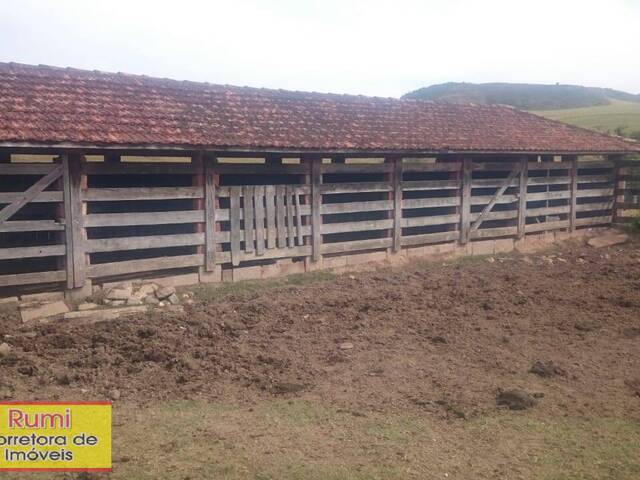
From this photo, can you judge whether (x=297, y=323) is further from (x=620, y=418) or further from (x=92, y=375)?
(x=620, y=418)

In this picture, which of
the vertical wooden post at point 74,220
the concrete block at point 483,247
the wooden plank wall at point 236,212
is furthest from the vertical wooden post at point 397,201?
the vertical wooden post at point 74,220

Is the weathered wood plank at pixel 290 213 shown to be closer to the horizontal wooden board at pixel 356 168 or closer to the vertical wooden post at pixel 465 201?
the horizontal wooden board at pixel 356 168

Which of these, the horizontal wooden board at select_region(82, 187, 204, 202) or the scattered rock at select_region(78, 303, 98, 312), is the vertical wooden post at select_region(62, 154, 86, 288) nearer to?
the horizontal wooden board at select_region(82, 187, 204, 202)

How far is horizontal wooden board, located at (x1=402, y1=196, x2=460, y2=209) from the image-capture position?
13.0m

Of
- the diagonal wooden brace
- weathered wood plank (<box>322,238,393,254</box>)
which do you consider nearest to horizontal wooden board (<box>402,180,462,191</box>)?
the diagonal wooden brace

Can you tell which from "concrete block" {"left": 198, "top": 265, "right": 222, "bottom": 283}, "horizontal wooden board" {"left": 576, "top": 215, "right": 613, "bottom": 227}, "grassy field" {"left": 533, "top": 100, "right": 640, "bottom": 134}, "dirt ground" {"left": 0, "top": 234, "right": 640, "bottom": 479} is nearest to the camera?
"dirt ground" {"left": 0, "top": 234, "right": 640, "bottom": 479}

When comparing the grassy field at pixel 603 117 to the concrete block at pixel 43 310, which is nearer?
the concrete block at pixel 43 310

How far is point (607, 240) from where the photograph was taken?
649 inches

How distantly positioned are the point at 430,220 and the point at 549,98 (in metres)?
51.6

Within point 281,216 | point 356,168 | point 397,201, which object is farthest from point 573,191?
point 281,216

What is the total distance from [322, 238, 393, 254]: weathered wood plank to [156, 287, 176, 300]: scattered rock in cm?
333

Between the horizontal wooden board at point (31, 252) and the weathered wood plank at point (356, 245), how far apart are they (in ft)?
15.8

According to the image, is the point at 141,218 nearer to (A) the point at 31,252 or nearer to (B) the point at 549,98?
(A) the point at 31,252

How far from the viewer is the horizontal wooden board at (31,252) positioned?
8.35 meters
